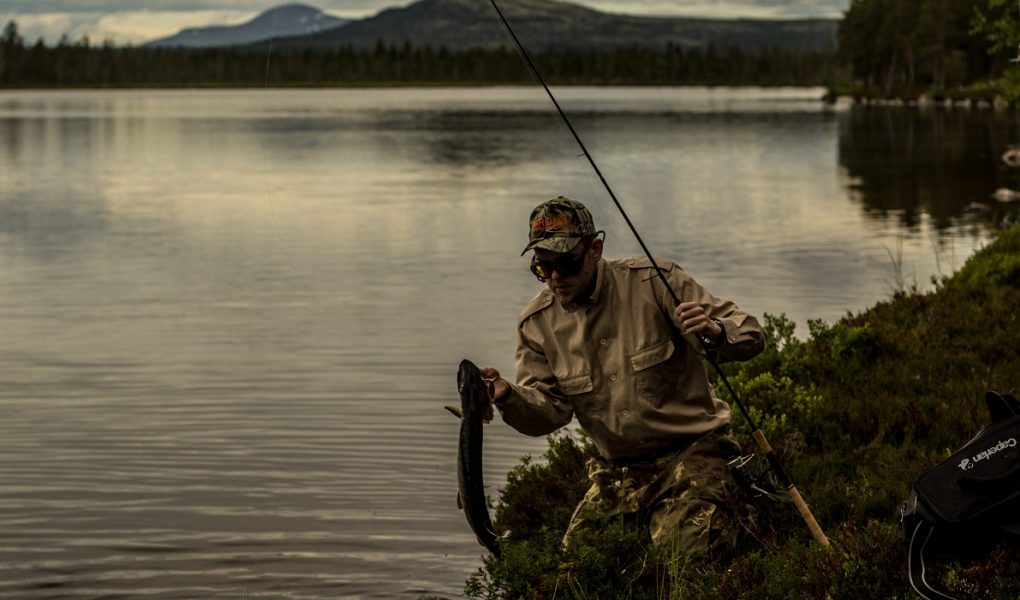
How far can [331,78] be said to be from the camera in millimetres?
187500

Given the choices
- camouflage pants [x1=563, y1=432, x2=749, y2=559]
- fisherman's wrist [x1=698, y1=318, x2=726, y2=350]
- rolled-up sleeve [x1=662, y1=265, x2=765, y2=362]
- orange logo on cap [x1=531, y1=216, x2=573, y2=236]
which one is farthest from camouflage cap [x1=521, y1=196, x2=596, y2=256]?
camouflage pants [x1=563, y1=432, x2=749, y2=559]

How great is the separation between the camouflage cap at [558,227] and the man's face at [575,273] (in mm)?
39

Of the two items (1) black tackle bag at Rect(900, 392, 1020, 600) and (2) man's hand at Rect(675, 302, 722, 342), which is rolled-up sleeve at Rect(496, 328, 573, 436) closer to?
(2) man's hand at Rect(675, 302, 722, 342)

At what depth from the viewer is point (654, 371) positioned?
6.23 m

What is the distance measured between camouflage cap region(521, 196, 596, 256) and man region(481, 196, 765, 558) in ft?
0.03

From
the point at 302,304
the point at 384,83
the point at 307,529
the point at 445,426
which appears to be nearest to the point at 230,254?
the point at 302,304

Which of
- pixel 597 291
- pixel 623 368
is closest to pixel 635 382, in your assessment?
pixel 623 368

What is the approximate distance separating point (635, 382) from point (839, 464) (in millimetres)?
1915

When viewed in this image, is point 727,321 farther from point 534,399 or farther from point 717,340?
point 534,399

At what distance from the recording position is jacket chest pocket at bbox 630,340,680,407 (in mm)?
6223

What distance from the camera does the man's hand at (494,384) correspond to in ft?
18.9

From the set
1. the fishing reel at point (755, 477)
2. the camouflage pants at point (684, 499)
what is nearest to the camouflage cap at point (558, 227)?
the camouflage pants at point (684, 499)

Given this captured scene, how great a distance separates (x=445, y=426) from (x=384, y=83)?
178197mm

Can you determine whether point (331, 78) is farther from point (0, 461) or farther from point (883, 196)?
point (0, 461)
